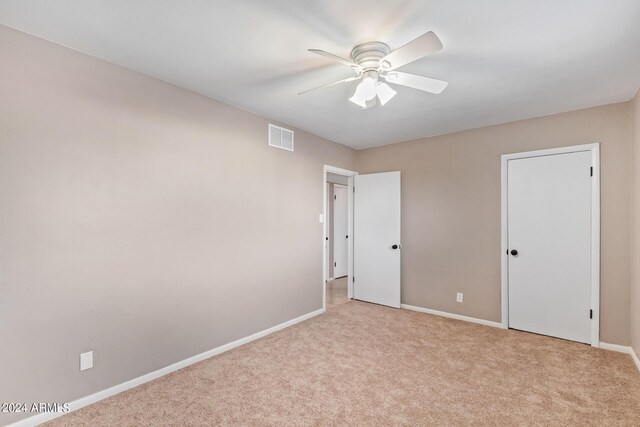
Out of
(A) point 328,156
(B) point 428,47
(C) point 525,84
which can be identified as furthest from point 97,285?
(C) point 525,84

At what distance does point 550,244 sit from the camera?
329cm

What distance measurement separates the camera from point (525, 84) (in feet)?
8.37

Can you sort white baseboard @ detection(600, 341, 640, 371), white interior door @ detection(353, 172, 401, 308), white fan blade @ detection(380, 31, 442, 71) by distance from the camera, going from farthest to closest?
white interior door @ detection(353, 172, 401, 308)
white baseboard @ detection(600, 341, 640, 371)
white fan blade @ detection(380, 31, 442, 71)

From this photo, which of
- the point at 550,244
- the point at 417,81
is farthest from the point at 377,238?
the point at 417,81

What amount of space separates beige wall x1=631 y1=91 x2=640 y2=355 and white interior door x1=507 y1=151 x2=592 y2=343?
32 cm

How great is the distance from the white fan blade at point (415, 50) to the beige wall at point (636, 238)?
2511 millimetres

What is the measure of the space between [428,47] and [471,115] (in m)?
2.06

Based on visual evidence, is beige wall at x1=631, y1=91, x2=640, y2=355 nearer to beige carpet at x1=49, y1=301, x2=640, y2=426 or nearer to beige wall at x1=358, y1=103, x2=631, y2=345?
beige wall at x1=358, y1=103, x2=631, y2=345

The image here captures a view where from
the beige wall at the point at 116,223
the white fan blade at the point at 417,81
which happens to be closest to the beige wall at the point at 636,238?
the white fan blade at the point at 417,81

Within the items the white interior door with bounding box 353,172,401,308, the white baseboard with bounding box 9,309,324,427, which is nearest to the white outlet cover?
the white baseboard with bounding box 9,309,324,427

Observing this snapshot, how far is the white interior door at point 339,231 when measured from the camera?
20.8 feet

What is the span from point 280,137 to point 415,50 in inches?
85.6

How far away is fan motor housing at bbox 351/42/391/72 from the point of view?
75.5 inches

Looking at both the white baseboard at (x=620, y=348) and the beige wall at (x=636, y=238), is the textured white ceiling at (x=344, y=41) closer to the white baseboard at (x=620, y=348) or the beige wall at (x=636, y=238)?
the beige wall at (x=636, y=238)
